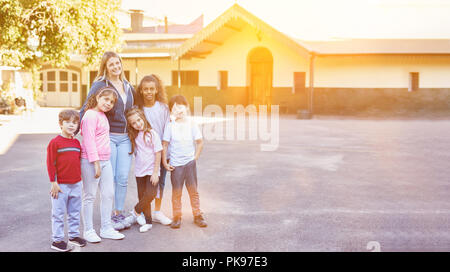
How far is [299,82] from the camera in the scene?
23094 mm

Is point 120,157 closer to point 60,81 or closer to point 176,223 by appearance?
point 176,223

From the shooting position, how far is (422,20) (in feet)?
87.2

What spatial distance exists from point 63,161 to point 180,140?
1.23 meters

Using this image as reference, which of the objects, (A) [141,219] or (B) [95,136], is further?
(A) [141,219]

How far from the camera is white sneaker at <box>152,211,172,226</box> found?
16.0 feet

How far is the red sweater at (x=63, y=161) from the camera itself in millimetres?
3945

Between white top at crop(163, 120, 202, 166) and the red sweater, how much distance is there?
1.01m

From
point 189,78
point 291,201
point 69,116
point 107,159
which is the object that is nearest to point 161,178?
point 107,159

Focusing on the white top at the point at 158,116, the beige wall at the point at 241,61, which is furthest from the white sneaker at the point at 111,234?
Answer: the beige wall at the point at 241,61

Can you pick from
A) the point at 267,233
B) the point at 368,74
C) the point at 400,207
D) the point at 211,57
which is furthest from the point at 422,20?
the point at 267,233

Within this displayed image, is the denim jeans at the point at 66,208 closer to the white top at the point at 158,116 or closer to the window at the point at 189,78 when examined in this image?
the white top at the point at 158,116

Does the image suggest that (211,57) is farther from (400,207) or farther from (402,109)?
(400,207)

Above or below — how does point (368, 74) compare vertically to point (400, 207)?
above

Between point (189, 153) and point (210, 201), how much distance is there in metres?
1.30
